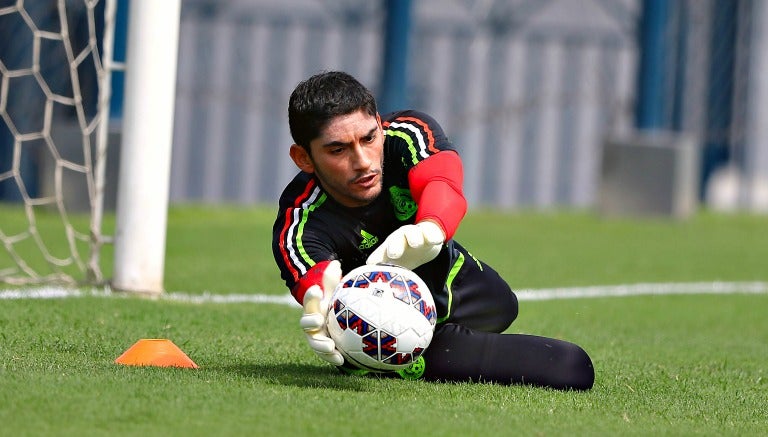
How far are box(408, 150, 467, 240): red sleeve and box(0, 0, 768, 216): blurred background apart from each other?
1316 cm

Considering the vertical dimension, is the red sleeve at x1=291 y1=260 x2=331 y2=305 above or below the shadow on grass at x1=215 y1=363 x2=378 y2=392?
above

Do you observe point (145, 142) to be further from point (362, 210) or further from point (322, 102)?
point (322, 102)

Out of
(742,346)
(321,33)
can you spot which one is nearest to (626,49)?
(321,33)

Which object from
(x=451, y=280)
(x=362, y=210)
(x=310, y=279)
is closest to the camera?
(x=310, y=279)

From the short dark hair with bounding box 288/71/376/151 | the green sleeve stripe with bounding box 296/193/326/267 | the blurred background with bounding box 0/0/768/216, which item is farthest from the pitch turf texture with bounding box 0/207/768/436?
the blurred background with bounding box 0/0/768/216

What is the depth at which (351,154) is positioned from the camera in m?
4.36

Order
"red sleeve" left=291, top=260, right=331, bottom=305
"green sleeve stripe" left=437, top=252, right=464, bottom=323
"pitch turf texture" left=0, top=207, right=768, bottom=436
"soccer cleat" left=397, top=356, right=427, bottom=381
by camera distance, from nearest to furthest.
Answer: "pitch turf texture" left=0, top=207, right=768, bottom=436 → "red sleeve" left=291, top=260, right=331, bottom=305 → "soccer cleat" left=397, top=356, right=427, bottom=381 → "green sleeve stripe" left=437, top=252, right=464, bottom=323

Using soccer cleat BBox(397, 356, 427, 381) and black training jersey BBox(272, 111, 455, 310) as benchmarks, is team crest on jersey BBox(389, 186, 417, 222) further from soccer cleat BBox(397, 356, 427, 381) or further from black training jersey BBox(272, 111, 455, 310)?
soccer cleat BBox(397, 356, 427, 381)

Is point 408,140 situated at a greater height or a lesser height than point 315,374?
greater

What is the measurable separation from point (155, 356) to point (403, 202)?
1.04 meters

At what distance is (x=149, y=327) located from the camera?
5.62 meters

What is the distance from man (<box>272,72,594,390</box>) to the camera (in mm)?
4289

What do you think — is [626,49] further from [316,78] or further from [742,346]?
[316,78]

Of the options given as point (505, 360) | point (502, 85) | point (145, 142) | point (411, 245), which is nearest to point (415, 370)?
point (505, 360)
